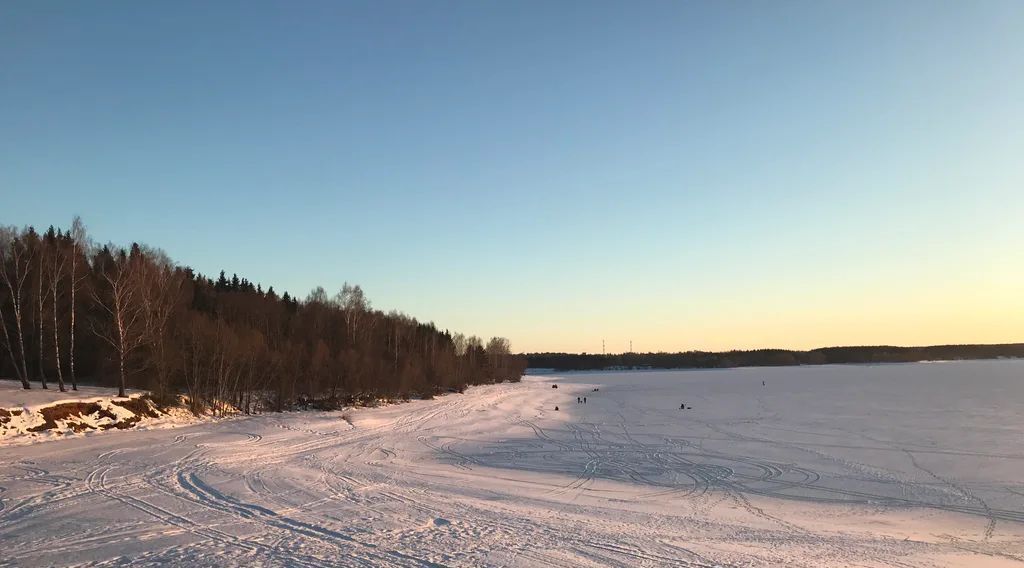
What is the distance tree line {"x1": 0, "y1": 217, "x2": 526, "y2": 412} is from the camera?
124 feet

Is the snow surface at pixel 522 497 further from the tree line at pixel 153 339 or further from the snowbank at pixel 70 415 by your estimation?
the tree line at pixel 153 339

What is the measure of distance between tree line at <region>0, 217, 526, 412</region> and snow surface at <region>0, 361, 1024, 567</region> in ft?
39.4

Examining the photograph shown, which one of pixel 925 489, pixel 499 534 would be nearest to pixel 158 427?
pixel 499 534

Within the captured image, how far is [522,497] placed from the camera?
15156mm

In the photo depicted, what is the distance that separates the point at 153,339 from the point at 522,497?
1329 inches

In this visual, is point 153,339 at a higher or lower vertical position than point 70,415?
higher

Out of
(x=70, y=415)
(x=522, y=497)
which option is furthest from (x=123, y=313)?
(x=522, y=497)

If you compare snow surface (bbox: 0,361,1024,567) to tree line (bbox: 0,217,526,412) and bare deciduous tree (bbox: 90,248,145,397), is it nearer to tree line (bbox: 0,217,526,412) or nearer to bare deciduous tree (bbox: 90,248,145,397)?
bare deciduous tree (bbox: 90,248,145,397)

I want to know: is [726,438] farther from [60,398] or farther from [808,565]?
[60,398]

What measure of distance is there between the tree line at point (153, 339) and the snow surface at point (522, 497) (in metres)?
12.0

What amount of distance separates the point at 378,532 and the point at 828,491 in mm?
12644

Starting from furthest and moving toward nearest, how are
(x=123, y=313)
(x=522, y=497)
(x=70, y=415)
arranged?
1. (x=123, y=313)
2. (x=70, y=415)
3. (x=522, y=497)

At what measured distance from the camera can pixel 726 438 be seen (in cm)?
2898

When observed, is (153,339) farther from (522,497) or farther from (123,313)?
(522,497)
